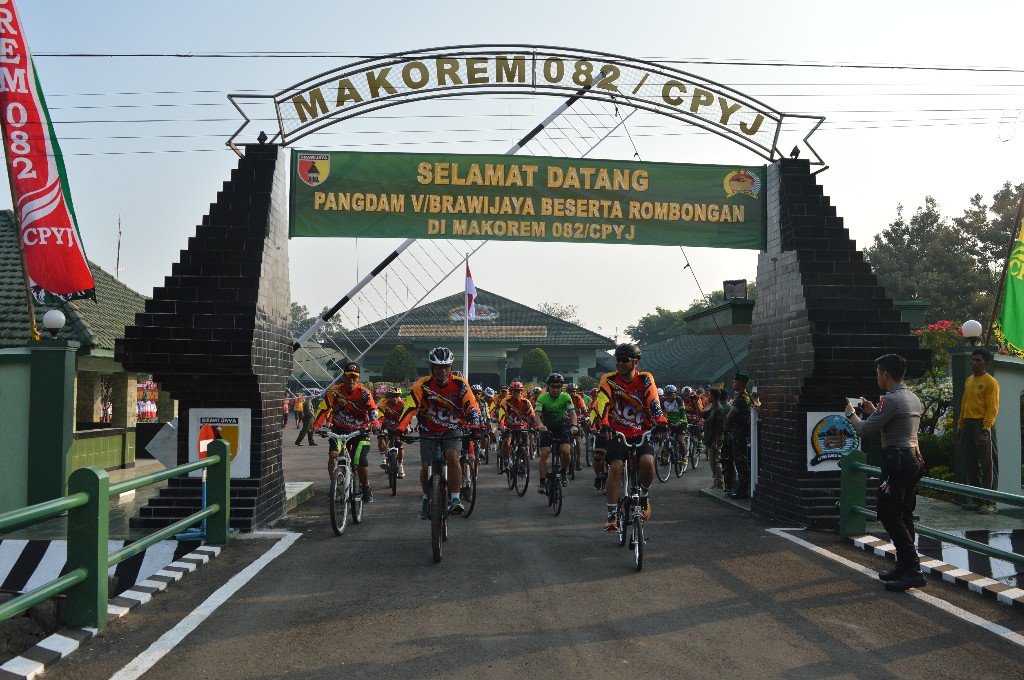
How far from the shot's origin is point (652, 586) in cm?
750

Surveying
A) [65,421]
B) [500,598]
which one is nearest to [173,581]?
[500,598]

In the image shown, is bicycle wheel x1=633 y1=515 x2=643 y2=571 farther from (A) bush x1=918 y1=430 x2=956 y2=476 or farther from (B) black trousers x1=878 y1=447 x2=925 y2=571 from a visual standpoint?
(A) bush x1=918 y1=430 x2=956 y2=476

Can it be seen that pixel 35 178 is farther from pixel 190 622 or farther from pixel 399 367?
pixel 399 367

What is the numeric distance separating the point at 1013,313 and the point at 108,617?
14.0m

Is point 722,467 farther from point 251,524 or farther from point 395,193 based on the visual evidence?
point 251,524

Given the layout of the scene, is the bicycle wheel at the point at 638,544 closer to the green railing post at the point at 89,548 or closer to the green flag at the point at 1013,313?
the green railing post at the point at 89,548

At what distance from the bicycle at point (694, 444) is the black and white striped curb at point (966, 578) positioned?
1180 cm

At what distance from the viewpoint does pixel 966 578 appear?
746cm

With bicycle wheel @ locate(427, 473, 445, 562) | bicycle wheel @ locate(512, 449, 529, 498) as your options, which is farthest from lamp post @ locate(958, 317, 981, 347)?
bicycle wheel @ locate(427, 473, 445, 562)

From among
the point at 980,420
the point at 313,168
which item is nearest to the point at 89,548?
the point at 313,168

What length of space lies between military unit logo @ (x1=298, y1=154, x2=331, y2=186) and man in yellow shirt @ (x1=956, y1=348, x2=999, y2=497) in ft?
29.7

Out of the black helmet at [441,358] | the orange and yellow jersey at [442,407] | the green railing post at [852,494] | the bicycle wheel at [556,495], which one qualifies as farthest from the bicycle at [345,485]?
the green railing post at [852,494]

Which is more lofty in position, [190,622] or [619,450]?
[619,450]

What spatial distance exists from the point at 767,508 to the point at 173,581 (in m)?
7.54
